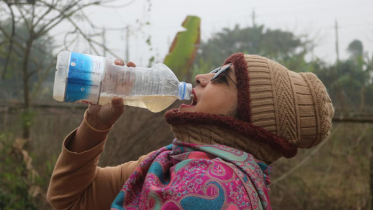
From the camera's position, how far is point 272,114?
1.50 metres

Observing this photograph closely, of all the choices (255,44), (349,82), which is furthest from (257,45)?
(349,82)

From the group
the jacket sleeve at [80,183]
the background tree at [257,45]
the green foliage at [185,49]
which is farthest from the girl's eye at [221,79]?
the background tree at [257,45]

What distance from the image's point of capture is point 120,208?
147 centimetres

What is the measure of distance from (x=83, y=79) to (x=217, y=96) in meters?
0.52

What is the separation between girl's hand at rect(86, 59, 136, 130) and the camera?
1.51 m

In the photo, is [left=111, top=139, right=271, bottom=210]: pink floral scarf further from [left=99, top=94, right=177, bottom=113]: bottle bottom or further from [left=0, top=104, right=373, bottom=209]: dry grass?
[left=0, top=104, right=373, bottom=209]: dry grass

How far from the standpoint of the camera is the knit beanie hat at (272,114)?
148 centimetres

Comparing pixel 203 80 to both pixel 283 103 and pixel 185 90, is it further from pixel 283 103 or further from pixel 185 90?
pixel 283 103

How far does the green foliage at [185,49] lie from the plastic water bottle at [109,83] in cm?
232

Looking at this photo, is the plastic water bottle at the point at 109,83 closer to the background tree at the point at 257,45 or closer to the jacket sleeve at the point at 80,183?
the jacket sleeve at the point at 80,183

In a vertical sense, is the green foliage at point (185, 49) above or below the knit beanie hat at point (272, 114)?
above

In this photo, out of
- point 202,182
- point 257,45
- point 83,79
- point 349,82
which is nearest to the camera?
point 202,182

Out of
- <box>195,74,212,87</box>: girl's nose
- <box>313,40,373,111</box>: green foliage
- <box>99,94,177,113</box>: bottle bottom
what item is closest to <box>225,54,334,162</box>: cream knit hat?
<box>195,74,212,87</box>: girl's nose

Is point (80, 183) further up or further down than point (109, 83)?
further down
